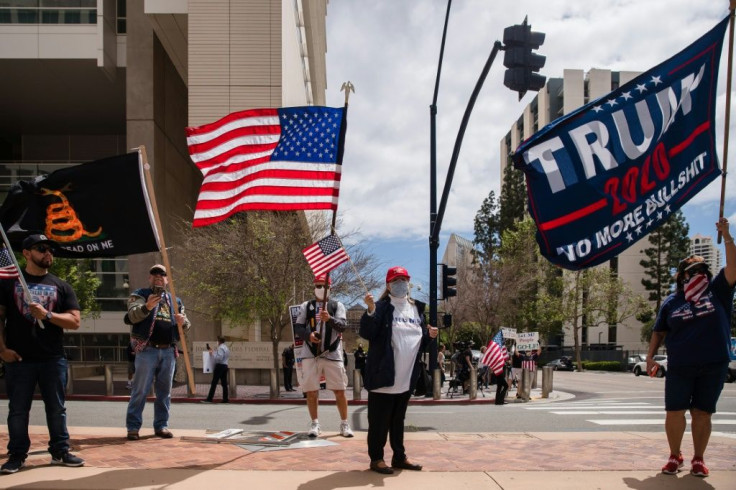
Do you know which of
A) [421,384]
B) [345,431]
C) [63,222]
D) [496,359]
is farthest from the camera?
[496,359]

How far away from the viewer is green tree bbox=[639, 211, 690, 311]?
65750 mm

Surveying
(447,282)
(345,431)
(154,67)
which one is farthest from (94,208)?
(154,67)

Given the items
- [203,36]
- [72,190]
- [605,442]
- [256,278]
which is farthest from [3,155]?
[605,442]

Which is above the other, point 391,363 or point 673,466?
point 391,363

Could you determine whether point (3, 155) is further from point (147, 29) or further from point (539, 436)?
point (539, 436)

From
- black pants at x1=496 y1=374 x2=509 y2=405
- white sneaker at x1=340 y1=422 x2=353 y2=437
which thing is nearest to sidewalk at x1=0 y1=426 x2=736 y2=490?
white sneaker at x1=340 y1=422 x2=353 y2=437

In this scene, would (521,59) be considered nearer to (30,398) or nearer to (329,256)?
(329,256)

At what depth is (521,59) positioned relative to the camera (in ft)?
41.5

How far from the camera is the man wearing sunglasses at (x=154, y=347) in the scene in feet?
22.5

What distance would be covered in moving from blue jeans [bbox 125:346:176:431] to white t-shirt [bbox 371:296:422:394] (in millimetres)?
2733

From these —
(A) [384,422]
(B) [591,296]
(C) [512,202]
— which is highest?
(C) [512,202]

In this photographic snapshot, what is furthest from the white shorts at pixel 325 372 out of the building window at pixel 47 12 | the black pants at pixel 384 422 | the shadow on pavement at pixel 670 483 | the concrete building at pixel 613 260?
the concrete building at pixel 613 260

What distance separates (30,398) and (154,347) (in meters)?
1.78

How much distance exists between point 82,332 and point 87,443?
112 ft
